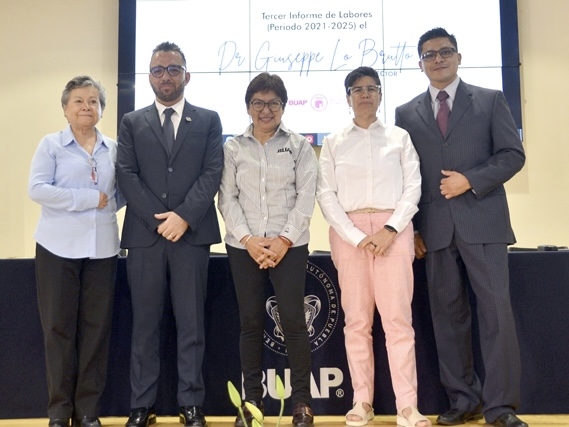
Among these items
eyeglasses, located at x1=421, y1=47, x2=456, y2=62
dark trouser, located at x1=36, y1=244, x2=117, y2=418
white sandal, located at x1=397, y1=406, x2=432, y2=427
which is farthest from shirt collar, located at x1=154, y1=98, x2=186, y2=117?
white sandal, located at x1=397, y1=406, x2=432, y2=427

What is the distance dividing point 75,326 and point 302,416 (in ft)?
3.43

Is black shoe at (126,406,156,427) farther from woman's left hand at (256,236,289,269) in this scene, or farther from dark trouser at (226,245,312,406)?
woman's left hand at (256,236,289,269)

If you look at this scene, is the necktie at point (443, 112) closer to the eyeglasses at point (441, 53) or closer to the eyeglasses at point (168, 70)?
the eyeglasses at point (441, 53)

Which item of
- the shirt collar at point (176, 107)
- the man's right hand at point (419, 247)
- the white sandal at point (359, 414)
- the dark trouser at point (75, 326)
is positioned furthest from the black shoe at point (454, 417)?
the shirt collar at point (176, 107)

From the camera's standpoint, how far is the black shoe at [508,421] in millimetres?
2619

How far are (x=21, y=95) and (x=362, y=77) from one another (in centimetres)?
291

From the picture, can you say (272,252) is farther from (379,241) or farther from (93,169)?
(93,169)

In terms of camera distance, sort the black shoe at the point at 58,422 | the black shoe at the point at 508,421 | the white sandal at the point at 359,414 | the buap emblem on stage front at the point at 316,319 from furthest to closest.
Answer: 1. the buap emblem on stage front at the point at 316,319
2. the white sandal at the point at 359,414
3. the black shoe at the point at 58,422
4. the black shoe at the point at 508,421

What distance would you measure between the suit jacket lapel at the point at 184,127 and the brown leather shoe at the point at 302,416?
1.23 metres

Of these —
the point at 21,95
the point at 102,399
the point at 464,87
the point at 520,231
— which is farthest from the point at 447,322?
the point at 21,95

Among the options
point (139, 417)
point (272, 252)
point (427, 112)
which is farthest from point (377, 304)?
point (139, 417)

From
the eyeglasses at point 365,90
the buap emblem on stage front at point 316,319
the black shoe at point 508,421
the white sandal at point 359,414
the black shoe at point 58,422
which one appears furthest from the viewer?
the buap emblem on stage front at point 316,319

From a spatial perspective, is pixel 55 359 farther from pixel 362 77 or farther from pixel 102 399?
pixel 362 77

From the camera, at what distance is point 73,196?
2748 mm
